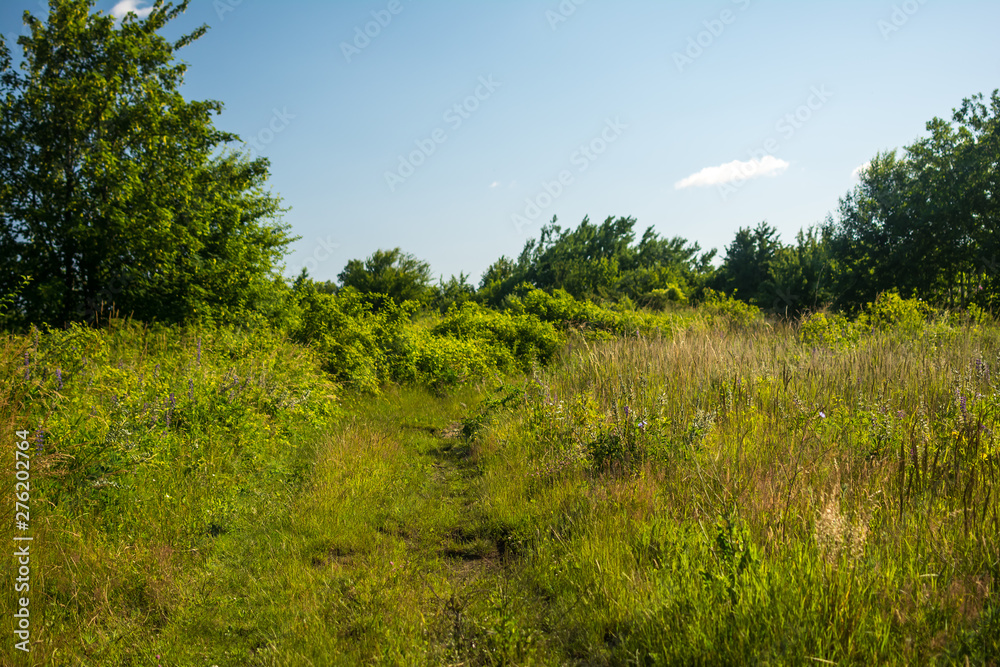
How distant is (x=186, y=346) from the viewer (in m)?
8.66

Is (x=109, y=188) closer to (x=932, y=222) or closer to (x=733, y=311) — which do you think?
(x=733, y=311)

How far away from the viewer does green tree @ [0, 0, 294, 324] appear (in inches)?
443

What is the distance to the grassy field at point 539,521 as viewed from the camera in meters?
2.34

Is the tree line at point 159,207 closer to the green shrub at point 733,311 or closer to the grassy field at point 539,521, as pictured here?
the green shrub at point 733,311

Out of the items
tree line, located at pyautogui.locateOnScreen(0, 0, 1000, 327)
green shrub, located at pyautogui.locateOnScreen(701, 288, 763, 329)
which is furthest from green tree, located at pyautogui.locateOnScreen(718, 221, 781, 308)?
green shrub, located at pyautogui.locateOnScreen(701, 288, 763, 329)

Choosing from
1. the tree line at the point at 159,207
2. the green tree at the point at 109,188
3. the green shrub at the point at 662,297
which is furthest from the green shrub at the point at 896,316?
the green tree at the point at 109,188

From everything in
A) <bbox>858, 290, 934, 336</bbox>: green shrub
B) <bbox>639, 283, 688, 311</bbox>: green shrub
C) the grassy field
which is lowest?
the grassy field

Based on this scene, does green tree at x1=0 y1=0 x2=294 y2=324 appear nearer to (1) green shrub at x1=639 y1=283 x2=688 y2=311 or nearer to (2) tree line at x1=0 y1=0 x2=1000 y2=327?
(2) tree line at x1=0 y1=0 x2=1000 y2=327

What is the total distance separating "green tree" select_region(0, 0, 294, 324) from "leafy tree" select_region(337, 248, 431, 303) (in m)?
10.6

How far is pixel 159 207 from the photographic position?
11617 millimetres

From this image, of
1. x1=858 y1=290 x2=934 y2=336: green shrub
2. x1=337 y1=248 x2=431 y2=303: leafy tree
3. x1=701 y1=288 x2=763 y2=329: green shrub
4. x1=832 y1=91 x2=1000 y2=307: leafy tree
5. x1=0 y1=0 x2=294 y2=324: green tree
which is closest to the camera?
x1=858 y1=290 x2=934 y2=336: green shrub

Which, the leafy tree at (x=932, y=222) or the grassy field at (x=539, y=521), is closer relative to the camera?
the grassy field at (x=539, y=521)

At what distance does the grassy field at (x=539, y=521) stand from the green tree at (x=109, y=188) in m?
5.84

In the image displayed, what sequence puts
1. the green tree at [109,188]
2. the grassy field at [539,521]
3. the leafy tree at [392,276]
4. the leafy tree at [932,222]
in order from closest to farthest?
1. the grassy field at [539,521]
2. the green tree at [109,188]
3. the leafy tree at [932,222]
4. the leafy tree at [392,276]
